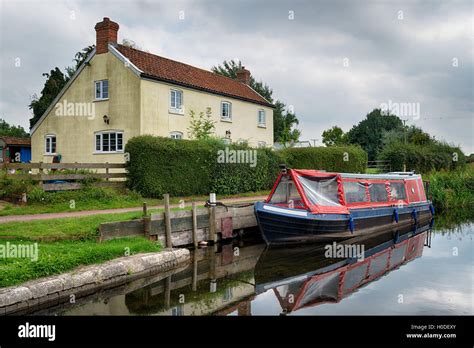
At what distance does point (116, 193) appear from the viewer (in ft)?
59.2

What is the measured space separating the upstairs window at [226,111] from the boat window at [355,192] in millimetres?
13340

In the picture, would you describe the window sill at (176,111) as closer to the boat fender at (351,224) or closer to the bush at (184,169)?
the bush at (184,169)

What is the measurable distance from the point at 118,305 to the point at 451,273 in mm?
9141

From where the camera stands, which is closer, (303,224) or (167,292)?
(167,292)

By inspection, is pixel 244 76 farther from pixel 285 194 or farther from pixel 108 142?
pixel 285 194

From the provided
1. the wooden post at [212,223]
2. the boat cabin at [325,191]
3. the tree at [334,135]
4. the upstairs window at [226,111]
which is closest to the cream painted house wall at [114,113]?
the upstairs window at [226,111]

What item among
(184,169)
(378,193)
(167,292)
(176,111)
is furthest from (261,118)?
(167,292)

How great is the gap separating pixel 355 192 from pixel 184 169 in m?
7.34

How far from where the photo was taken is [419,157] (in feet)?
127

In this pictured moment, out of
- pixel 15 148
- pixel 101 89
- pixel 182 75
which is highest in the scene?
pixel 182 75

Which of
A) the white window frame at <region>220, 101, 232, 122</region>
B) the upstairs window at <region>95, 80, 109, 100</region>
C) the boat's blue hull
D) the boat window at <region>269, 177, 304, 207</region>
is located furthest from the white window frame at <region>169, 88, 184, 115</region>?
the boat's blue hull

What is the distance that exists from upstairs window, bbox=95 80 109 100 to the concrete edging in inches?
591

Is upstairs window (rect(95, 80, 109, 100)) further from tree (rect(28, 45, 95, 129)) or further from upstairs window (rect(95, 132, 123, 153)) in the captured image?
tree (rect(28, 45, 95, 129))
